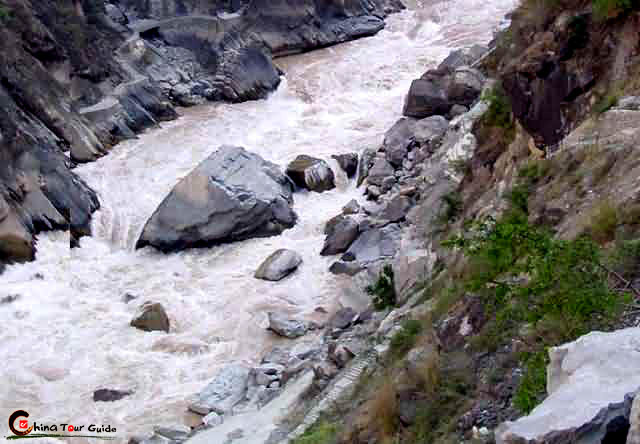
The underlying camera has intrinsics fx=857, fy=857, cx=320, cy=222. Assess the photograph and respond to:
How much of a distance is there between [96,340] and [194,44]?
55.1 ft

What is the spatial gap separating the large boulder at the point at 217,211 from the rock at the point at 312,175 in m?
1.03

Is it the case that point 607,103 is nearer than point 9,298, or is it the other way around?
point 607,103

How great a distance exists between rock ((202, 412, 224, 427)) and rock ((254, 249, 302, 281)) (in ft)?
15.7

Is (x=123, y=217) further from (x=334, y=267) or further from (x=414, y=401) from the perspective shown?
(x=414, y=401)

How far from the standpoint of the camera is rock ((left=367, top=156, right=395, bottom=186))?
66.2 ft

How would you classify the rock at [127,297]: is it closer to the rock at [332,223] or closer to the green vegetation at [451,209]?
the rock at [332,223]

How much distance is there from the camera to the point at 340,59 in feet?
101

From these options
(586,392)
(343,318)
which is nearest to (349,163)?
(343,318)

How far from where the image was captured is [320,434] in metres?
8.86

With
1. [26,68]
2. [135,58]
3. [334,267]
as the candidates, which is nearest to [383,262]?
[334,267]

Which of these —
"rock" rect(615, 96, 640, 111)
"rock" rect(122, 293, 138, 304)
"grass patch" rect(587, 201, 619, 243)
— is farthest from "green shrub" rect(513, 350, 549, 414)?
"rock" rect(122, 293, 138, 304)

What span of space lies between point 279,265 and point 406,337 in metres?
8.46

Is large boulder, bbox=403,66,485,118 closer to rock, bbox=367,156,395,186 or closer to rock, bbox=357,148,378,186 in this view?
rock, bbox=357,148,378,186

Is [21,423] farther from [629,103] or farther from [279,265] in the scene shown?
[629,103]
